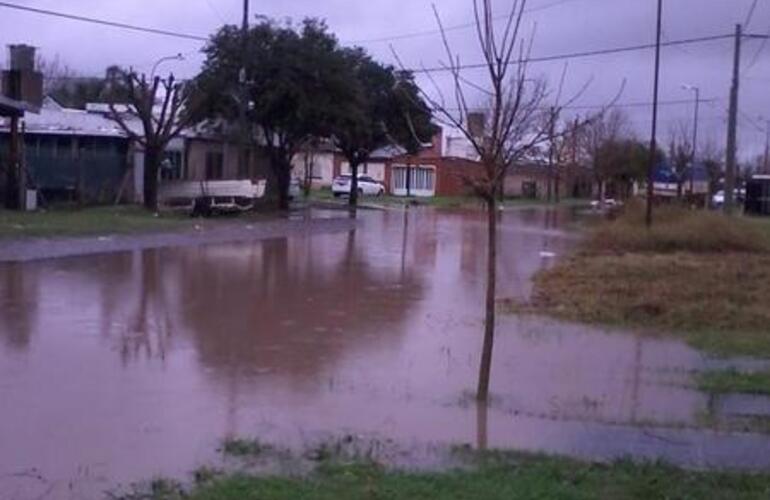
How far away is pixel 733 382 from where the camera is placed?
1516 cm

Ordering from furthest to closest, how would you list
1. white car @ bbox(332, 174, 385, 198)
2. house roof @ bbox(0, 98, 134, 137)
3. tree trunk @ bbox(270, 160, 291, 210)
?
1. white car @ bbox(332, 174, 385, 198)
2. tree trunk @ bbox(270, 160, 291, 210)
3. house roof @ bbox(0, 98, 134, 137)

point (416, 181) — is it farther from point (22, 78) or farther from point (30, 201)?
point (30, 201)

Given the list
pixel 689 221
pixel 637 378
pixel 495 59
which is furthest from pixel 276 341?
pixel 689 221

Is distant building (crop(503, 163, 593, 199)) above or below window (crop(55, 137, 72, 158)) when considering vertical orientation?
below

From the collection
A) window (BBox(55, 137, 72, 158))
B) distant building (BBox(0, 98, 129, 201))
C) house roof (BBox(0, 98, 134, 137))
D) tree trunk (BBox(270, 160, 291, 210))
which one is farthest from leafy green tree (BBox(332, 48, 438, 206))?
window (BBox(55, 137, 72, 158))

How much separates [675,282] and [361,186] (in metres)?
70.5

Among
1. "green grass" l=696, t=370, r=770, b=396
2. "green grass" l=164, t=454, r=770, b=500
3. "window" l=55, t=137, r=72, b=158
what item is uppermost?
"window" l=55, t=137, r=72, b=158

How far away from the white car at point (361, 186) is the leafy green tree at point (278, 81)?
31.6 m

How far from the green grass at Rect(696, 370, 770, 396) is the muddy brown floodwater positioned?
247mm

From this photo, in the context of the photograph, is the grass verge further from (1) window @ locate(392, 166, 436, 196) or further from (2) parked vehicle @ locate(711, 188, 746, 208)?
(1) window @ locate(392, 166, 436, 196)

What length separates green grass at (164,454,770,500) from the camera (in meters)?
9.12

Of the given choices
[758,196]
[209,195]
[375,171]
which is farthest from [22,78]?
[375,171]

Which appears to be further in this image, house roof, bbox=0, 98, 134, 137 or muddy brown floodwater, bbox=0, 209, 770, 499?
house roof, bbox=0, 98, 134, 137

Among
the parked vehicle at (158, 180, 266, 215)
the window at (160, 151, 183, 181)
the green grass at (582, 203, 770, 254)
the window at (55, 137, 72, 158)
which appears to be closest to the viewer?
the green grass at (582, 203, 770, 254)
